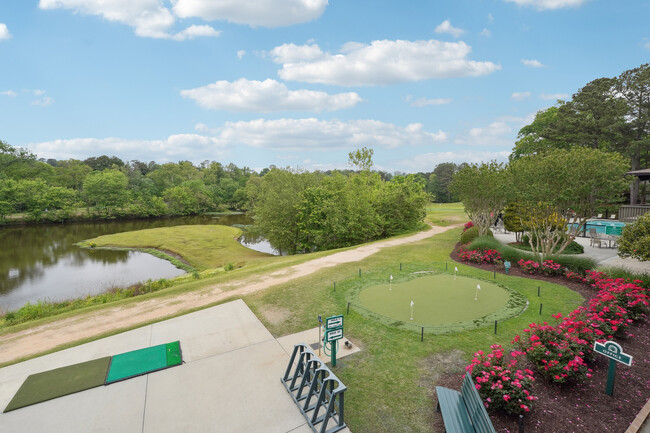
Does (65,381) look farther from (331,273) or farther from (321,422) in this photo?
(331,273)

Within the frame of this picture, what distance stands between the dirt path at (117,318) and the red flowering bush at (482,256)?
834 centimetres

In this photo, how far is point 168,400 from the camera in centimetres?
595

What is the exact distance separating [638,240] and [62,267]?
3737 centimetres

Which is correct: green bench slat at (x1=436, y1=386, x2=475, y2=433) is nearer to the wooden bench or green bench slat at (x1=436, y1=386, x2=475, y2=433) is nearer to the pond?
the wooden bench

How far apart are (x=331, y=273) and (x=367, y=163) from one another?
87.7 ft

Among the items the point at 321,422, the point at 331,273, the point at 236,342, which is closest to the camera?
the point at 321,422

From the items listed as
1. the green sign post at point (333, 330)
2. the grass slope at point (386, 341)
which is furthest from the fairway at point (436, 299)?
the green sign post at point (333, 330)

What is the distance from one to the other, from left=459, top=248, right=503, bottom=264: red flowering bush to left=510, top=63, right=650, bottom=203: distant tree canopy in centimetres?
2124

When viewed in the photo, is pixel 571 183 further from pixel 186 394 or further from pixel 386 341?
pixel 186 394

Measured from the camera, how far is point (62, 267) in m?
26.1

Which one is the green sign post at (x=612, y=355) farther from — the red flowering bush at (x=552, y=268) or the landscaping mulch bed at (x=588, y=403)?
the red flowering bush at (x=552, y=268)

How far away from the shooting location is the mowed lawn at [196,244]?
86.9ft

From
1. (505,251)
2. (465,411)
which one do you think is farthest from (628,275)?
(465,411)

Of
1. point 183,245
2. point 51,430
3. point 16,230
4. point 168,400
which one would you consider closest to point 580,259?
point 168,400
